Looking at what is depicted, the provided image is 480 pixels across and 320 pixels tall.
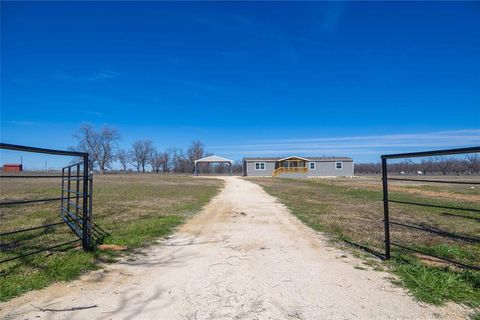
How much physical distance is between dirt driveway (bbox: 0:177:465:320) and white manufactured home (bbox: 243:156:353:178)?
5172cm

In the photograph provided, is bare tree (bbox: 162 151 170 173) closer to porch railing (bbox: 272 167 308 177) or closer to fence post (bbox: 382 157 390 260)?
porch railing (bbox: 272 167 308 177)

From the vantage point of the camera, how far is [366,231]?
7.68 m

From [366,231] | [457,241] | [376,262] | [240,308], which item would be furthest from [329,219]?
[240,308]

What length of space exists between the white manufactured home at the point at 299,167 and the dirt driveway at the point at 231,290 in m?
51.7

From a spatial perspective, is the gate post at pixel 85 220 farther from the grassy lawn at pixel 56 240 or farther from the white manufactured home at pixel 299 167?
the white manufactured home at pixel 299 167

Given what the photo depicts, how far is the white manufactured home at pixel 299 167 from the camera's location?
188ft

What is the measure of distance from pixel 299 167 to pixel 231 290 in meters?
55.5

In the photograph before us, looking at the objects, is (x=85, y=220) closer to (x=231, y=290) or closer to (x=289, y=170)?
(x=231, y=290)

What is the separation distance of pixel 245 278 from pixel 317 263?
132cm

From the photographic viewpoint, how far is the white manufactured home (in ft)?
188

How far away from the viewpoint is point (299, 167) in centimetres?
5809

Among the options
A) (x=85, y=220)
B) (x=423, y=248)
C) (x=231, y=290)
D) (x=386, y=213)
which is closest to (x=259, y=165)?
(x=423, y=248)

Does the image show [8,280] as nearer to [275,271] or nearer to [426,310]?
[275,271]

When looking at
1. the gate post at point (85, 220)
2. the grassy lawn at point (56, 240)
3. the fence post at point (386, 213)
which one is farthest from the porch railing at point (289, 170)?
the gate post at point (85, 220)
